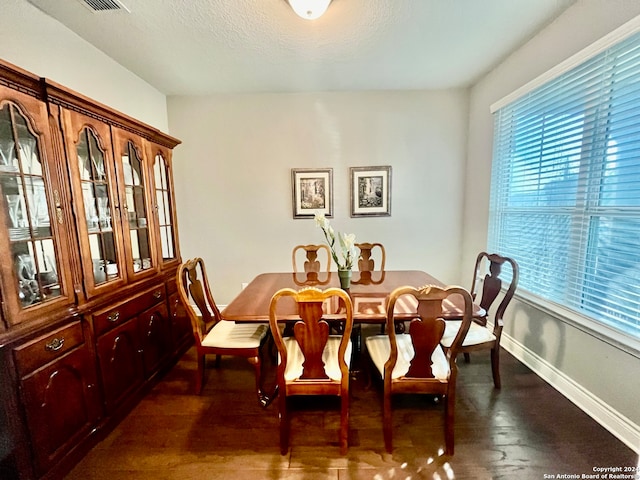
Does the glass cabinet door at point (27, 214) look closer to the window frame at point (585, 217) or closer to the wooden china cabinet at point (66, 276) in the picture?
the wooden china cabinet at point (66, 276)

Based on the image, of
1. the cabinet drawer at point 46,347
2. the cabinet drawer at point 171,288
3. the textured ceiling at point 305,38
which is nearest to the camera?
the cabinet drawer at point 46,347

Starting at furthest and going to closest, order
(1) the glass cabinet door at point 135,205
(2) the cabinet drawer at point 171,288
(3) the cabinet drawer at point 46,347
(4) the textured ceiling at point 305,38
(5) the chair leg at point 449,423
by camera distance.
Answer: (2) the cabinet drawer at point 171,288 → (1) the glass cabinet door at point 135,205 → (4) the textured ceiling at point 305,38 → (5) the chair leg at point 449,423 → (3) the cabinet drawer at point 46,347

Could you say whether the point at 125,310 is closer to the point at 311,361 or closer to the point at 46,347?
the point at 46,347

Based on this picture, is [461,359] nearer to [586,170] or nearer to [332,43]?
[586,170]

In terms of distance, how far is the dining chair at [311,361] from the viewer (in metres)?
1.32

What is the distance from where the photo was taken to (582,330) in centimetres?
179

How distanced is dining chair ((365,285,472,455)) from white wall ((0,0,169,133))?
103 inches

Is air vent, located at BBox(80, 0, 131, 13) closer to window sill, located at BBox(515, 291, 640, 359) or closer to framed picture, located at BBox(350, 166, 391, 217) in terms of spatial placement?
framed picture, located at BBox(350, 166, 391, 217)

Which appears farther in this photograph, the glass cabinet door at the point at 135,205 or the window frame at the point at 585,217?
the glass cabinet door at the point at 135,205

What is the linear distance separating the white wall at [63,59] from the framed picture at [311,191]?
1.71 meters

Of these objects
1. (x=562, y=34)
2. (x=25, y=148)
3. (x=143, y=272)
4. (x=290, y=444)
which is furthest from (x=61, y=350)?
(x=562, y=34)

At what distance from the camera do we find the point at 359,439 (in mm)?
1604

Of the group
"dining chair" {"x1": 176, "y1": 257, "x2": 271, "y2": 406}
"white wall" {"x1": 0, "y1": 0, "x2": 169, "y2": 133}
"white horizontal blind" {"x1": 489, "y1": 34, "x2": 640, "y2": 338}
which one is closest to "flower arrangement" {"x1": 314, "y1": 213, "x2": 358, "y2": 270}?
"dining chair" {"x1": 176, "y1": 257, "x2": 271, "y2": 406}

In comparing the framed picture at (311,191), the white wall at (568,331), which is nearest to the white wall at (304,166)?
the framed picture at (311,191)
